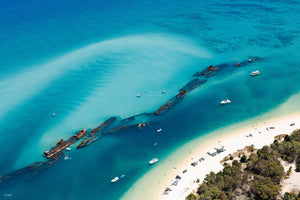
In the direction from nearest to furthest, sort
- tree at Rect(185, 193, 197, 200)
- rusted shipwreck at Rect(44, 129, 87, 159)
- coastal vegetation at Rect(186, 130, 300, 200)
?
1. coastal vegetation at Rect(186, 130, 300, 200)
2. tree at Rect(185, 193, 197, 200)
3. rusted shipwreck at Rect(44, 129, 87, 159)

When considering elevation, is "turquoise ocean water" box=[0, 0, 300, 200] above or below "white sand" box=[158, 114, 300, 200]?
above

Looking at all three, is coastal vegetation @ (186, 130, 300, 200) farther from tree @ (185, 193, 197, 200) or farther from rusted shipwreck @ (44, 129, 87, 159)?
rusted shipwreck @ (44, 129, 87, 159)

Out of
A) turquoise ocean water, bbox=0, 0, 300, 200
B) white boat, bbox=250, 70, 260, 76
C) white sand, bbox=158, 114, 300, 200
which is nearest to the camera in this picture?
white sand, bbox=158, 114, 300, 200

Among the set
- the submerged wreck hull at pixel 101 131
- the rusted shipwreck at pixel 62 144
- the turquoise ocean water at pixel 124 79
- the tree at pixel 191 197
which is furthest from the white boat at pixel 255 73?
the rusted shipwreck at pixel 62 144

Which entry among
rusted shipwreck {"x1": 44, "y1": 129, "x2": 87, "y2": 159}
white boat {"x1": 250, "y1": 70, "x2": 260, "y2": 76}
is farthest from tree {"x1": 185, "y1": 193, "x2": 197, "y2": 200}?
white boat {"x1": 250, "y1": 70, "x2": 260, "y2": 76}

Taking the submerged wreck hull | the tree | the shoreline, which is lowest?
the shoreline

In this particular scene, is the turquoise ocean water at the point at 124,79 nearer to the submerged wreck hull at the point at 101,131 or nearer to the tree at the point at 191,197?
the submerged wreck hull at the point at 101,131

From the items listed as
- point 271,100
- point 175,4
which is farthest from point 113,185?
point 175,4

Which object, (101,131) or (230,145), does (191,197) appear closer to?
(230,145)
